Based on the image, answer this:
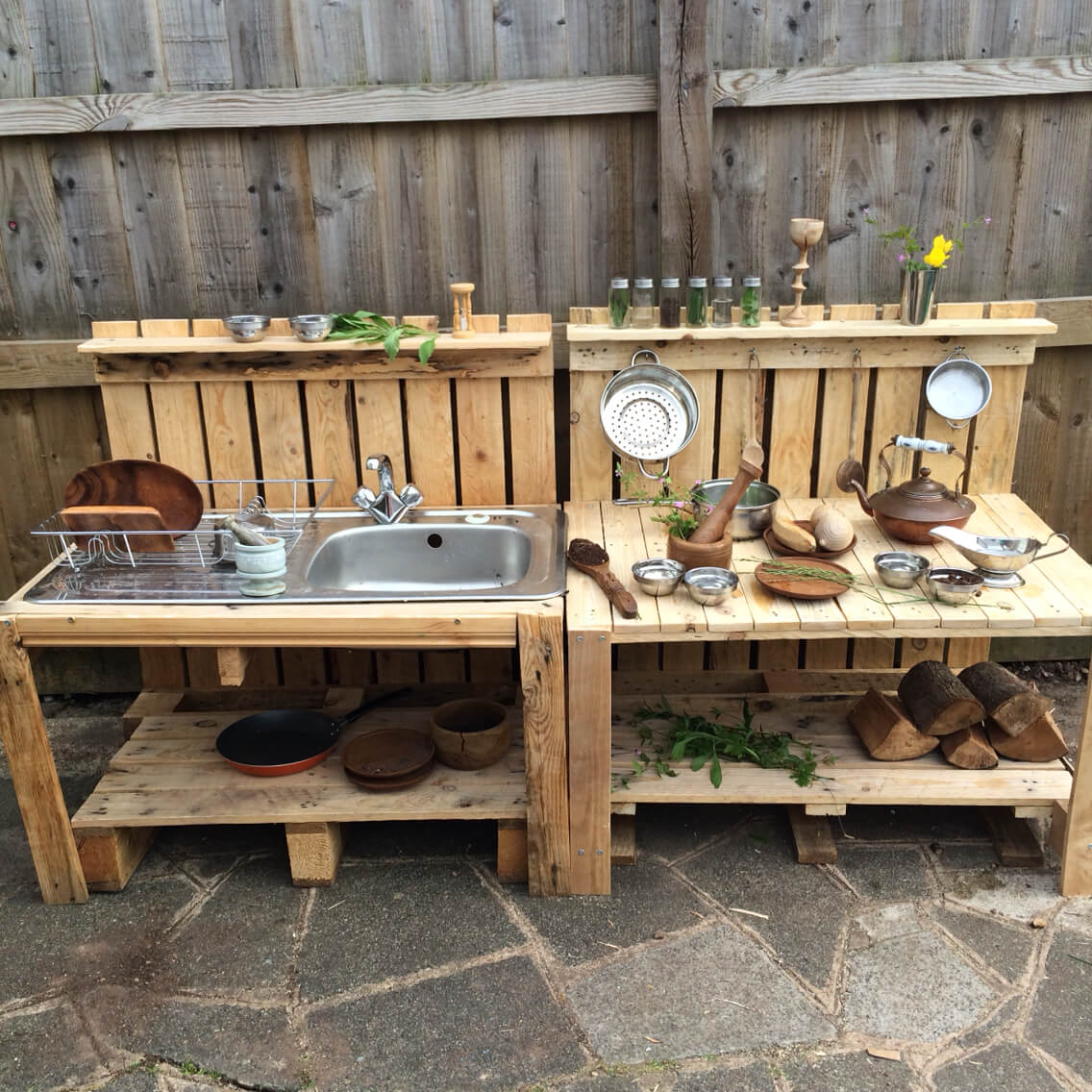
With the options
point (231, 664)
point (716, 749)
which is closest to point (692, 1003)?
point (716, 749)

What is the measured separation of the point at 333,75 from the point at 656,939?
3055 millimetres

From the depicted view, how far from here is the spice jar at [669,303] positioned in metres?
3.58

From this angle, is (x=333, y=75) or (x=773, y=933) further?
(x=333, y=75)

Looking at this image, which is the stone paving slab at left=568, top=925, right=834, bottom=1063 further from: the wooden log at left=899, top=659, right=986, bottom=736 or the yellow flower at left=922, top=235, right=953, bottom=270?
the yellow flower at left=922, top=235, right=953, bottom=270

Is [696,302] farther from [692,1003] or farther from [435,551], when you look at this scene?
[692,1003]

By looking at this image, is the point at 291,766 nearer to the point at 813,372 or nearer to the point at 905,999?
the point at 905,999

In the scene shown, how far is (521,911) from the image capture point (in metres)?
3.26

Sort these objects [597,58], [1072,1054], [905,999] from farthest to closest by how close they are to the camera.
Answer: [597,58] → [905,999] → [1072,1054]

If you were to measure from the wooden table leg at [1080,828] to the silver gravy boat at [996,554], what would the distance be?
373mm

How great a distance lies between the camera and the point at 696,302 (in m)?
3.63

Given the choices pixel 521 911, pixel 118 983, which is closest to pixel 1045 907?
pixel 521 911

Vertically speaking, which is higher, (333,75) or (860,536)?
(333,75)

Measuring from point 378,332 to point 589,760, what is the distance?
1.64 metres

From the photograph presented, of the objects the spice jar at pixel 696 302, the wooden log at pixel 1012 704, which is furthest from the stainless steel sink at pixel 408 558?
the wooden log at pixel 1012 704
